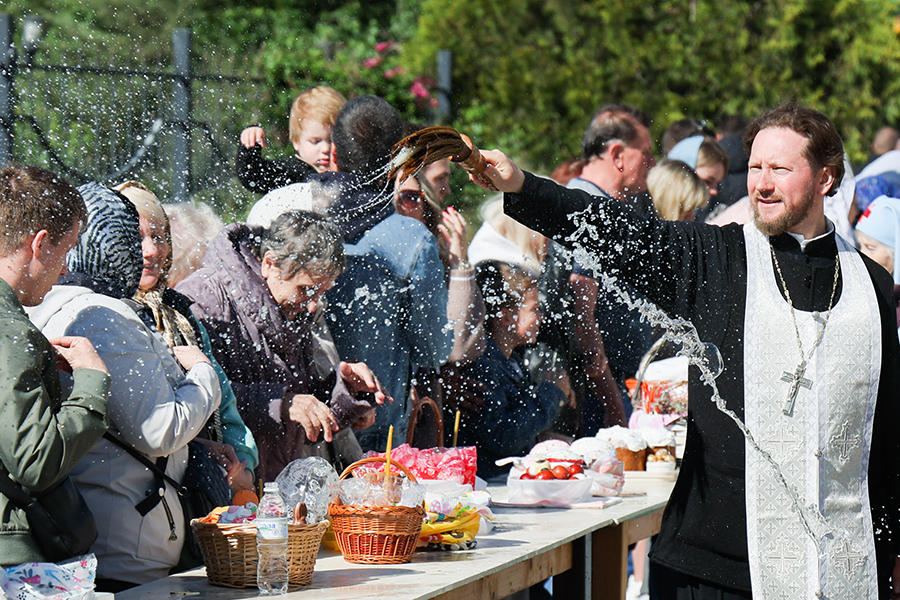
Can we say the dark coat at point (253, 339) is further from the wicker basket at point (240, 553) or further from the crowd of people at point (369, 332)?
the wicker basket at point (240, 553)

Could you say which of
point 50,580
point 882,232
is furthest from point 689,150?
point 50,580

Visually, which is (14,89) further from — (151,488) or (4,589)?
(4,589)

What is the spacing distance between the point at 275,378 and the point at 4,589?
1598mm

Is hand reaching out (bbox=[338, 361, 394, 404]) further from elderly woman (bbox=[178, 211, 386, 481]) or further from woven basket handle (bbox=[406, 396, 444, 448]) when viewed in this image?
woven basket handle (bbox=[406, 396, 444, 448])

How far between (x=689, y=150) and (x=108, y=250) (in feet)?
15.3

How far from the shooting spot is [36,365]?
2.39m

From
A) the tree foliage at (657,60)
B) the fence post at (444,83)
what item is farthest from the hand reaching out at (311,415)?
the tree foliage at (657,60)

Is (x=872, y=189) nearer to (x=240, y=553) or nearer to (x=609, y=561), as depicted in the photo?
(x=609, y=561)

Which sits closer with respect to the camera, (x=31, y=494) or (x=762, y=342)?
(x=31, y=494)

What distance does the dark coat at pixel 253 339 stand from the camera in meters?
3.62

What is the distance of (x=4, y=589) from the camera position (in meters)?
2.20

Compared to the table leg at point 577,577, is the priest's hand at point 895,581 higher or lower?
higher

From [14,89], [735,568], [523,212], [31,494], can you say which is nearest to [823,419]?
[735,568]

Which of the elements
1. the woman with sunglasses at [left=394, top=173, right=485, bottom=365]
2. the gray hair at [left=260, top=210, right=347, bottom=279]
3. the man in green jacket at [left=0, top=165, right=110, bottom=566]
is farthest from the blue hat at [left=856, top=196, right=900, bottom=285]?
the man in green jacket at [left=0, top=165, right=110, bottom=566]
